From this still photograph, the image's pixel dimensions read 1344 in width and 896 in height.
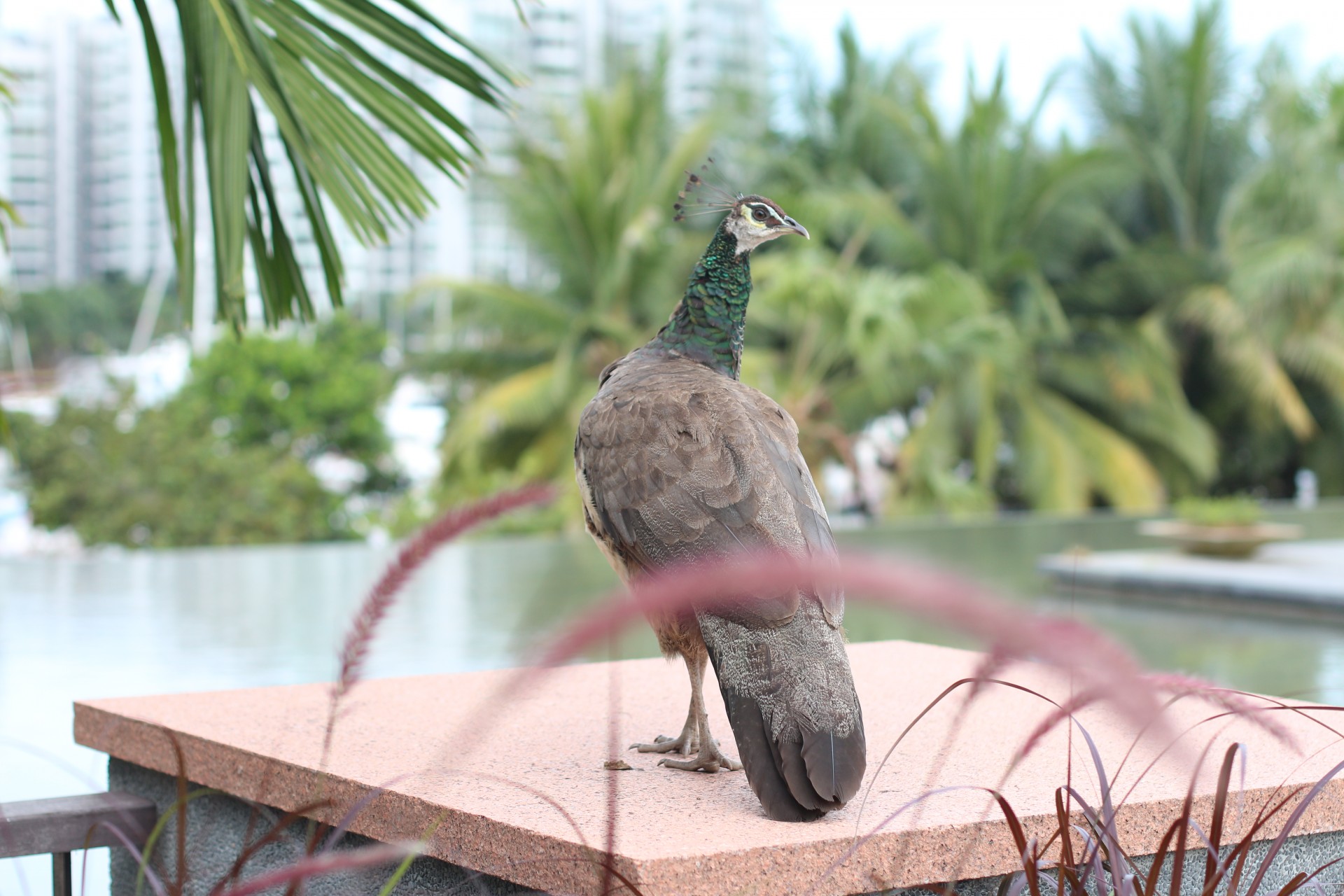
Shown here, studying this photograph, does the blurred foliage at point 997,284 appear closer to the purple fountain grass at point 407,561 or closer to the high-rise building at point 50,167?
the purple fountain grass at point 407,561

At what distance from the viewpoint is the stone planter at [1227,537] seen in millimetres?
10164

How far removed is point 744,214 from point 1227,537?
26.9 feet

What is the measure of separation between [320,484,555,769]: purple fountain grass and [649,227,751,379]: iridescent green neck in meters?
1.95

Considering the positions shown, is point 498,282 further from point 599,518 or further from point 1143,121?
point 599,518

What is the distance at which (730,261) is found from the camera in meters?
3.12

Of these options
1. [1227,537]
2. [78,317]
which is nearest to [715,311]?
[1227,537]

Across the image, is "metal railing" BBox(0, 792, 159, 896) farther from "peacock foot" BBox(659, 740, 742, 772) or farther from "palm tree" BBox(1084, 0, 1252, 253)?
"palm tree" BBox(1084, 0, 1252, 253)

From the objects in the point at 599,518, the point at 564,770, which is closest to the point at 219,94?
the point at 599,518

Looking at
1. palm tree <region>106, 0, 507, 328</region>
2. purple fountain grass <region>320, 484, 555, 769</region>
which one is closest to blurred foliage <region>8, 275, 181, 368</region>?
palm tree <region>106, 0, 507, 328</region>

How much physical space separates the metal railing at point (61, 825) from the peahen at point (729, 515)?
42.9 inches

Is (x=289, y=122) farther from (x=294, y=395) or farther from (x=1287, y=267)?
(x=1287, y=267)

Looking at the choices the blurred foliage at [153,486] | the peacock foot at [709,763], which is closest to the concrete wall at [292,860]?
the peacock foot at [709,763]

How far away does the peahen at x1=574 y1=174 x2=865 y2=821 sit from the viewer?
221 cm

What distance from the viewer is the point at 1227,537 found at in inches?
401
